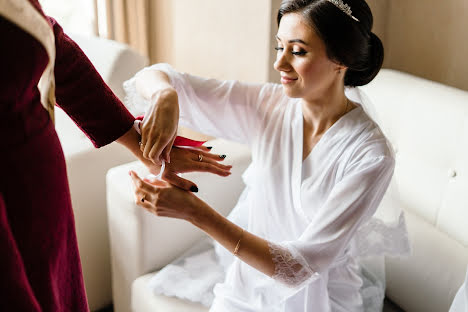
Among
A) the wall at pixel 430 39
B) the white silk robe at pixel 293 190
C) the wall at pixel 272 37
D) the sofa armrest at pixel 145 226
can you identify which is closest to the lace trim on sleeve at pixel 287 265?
the white silk robe at pixel 293 190

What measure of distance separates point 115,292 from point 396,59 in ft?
4.60

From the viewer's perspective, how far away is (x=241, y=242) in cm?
122

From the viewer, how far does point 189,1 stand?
238 centimetres

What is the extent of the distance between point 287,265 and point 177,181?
1.04ft

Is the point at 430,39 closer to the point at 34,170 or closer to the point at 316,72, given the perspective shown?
the point at 316,72

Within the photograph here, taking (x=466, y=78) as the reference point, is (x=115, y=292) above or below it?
below

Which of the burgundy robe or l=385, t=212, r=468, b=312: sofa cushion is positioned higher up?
the burgundy robe

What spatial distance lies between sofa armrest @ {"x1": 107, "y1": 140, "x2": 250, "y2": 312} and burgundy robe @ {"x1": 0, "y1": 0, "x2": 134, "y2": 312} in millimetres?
759

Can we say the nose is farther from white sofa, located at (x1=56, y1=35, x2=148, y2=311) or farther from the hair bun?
white sofa, located at (x1=56, y1=35, x2=148, y2=311)

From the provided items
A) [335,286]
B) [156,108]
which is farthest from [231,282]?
[156,108]

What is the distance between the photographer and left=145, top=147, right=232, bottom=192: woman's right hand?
116 cm

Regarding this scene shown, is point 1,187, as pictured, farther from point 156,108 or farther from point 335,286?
point 335,286

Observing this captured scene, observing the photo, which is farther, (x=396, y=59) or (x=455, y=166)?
(x=396, y=59)

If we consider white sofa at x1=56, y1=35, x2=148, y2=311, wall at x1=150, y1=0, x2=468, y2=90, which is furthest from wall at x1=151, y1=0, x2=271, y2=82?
white sofa at x1=56, y1=35, x2=148, y2=311
